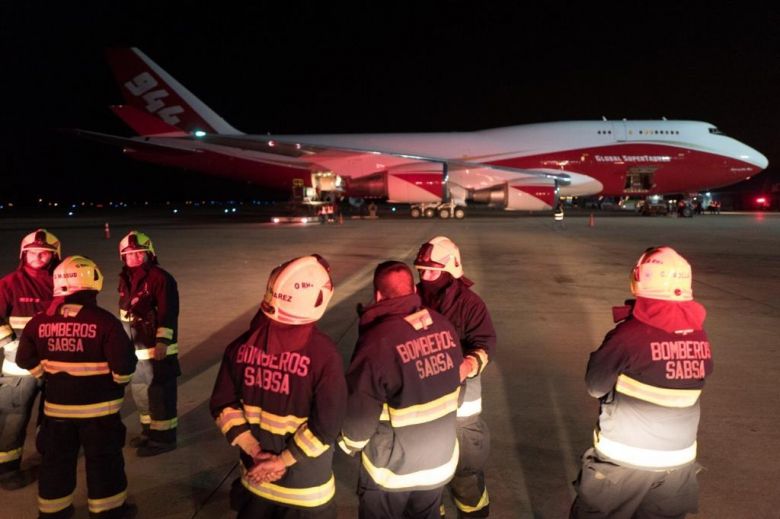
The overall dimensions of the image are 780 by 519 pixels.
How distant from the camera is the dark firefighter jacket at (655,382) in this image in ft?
9.01

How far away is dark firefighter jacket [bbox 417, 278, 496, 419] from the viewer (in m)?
3.65

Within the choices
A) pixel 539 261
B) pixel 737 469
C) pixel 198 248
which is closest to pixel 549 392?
pixel 737 469

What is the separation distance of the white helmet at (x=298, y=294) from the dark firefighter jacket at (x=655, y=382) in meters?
1.41

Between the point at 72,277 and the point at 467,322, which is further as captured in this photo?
the point at 467,322

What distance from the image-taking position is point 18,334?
4.52m

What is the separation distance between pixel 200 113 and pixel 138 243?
3045 cm

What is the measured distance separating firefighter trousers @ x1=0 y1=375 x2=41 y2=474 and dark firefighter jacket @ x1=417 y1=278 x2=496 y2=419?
3006mm

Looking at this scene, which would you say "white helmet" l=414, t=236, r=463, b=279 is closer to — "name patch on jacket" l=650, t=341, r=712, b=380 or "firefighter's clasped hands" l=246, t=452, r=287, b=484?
"name patch on jacket" l=650, t=341, r=712, b=380

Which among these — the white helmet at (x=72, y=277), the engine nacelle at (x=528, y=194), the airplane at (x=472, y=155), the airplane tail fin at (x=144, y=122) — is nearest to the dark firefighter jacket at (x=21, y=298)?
the white helmet at (x=72, y=277)

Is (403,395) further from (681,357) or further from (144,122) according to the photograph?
(144,122)

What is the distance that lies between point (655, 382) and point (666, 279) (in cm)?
49

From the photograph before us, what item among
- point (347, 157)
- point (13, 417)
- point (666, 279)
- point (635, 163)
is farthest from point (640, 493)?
point (635, 163)

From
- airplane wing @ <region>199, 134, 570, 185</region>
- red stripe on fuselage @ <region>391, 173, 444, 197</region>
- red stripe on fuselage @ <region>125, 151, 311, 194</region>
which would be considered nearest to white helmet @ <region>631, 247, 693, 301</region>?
airplane wing @ <region>199, 134, 570, 185</region>

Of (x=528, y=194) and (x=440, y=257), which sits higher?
(x=528, y=194)
